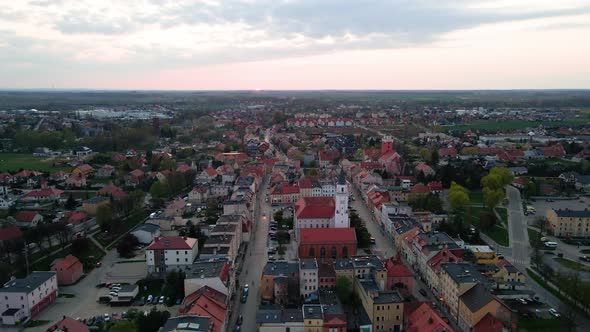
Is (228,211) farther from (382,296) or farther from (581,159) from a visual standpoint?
(581,159)

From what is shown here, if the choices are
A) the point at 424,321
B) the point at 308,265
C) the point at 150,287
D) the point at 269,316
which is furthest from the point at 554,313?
the point at 150,287

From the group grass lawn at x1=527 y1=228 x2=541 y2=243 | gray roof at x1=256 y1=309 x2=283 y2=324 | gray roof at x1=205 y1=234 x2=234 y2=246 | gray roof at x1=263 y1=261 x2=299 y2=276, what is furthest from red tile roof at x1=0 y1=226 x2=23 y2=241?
grass lawn at x1=527 y1=228 x2=541 y2=243

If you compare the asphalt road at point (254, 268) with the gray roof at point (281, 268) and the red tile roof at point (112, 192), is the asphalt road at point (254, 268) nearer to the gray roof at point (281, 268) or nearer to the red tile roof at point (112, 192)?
the gray roof at point (281, 268)

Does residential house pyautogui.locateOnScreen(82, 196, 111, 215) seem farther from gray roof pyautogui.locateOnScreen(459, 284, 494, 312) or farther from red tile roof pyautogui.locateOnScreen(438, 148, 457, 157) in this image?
red tile roof pyautogui.locateOnScreen(438, 148, 457, 157)

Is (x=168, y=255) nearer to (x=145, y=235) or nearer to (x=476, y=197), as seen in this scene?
(x=145, y=235)

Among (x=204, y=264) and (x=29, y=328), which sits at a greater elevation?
(x=204, y=264)

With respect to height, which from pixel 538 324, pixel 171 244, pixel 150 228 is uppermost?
pixel 171 244

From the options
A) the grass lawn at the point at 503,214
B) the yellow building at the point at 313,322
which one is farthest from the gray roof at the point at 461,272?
the grass lawn at the point at 503,214

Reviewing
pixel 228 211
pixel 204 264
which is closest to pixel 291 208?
pixel 228 211
